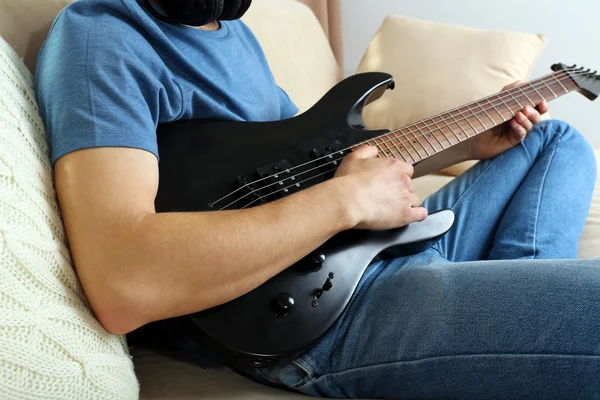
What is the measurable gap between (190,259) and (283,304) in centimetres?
15

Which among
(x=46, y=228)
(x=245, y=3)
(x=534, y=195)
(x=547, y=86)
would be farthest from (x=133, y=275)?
(x=547, y=86)

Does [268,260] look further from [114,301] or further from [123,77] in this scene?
[123,77]

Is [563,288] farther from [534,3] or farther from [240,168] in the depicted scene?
[534,3]

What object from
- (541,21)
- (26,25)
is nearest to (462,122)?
(26,25)

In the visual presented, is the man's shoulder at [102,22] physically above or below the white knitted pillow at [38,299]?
above

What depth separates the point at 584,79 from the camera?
128cm

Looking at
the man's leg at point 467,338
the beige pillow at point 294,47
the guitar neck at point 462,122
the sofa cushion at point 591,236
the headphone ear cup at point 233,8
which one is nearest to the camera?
the man's leg at point 467,338

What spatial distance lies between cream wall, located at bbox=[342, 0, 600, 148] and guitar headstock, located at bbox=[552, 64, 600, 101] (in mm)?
837

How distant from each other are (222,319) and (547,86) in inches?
39.2

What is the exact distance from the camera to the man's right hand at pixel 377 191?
0.72 metres

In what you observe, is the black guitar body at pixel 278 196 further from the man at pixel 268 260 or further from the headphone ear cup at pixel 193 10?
the headphone ear cup at pixel 193 10

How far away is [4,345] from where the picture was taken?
0.45m

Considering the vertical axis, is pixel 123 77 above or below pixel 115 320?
above

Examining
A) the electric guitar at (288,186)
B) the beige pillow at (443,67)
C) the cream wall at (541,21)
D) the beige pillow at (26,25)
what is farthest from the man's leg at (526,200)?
the cream wall at (541,21)
